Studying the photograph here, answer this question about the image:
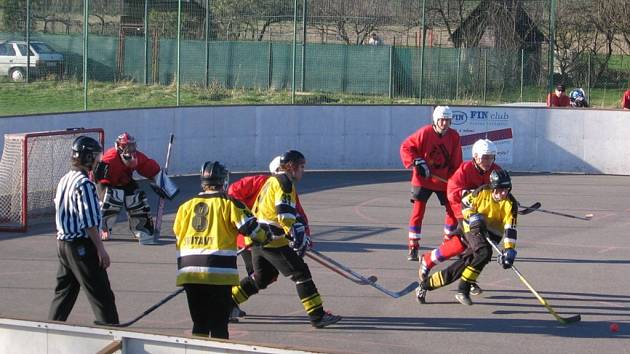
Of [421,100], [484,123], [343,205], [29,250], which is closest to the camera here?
[29,250]

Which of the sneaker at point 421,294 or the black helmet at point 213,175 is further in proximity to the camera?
the sneaker at point 421,294

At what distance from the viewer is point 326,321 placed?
9312mm

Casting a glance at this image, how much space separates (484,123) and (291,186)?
12.0m

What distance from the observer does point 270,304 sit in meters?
10.3

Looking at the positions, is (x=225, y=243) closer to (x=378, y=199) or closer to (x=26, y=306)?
(x=26, y=306)

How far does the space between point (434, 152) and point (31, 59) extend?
9.79 m

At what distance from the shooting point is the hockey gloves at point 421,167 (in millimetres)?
12461

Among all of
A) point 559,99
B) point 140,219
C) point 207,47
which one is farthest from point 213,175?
point 559,99

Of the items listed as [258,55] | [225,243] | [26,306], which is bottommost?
[26,306]

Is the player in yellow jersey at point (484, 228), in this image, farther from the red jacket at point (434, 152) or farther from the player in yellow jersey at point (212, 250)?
the player in yellow jersey at point (212, 250)

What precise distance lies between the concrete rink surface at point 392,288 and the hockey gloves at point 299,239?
2.34 feet

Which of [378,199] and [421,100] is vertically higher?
[421,100]

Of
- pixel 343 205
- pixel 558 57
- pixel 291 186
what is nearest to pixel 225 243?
pixel 291 186

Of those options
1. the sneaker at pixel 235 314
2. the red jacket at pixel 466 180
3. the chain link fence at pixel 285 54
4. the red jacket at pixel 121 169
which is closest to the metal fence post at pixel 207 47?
the chain link fence at pixel 285 54
